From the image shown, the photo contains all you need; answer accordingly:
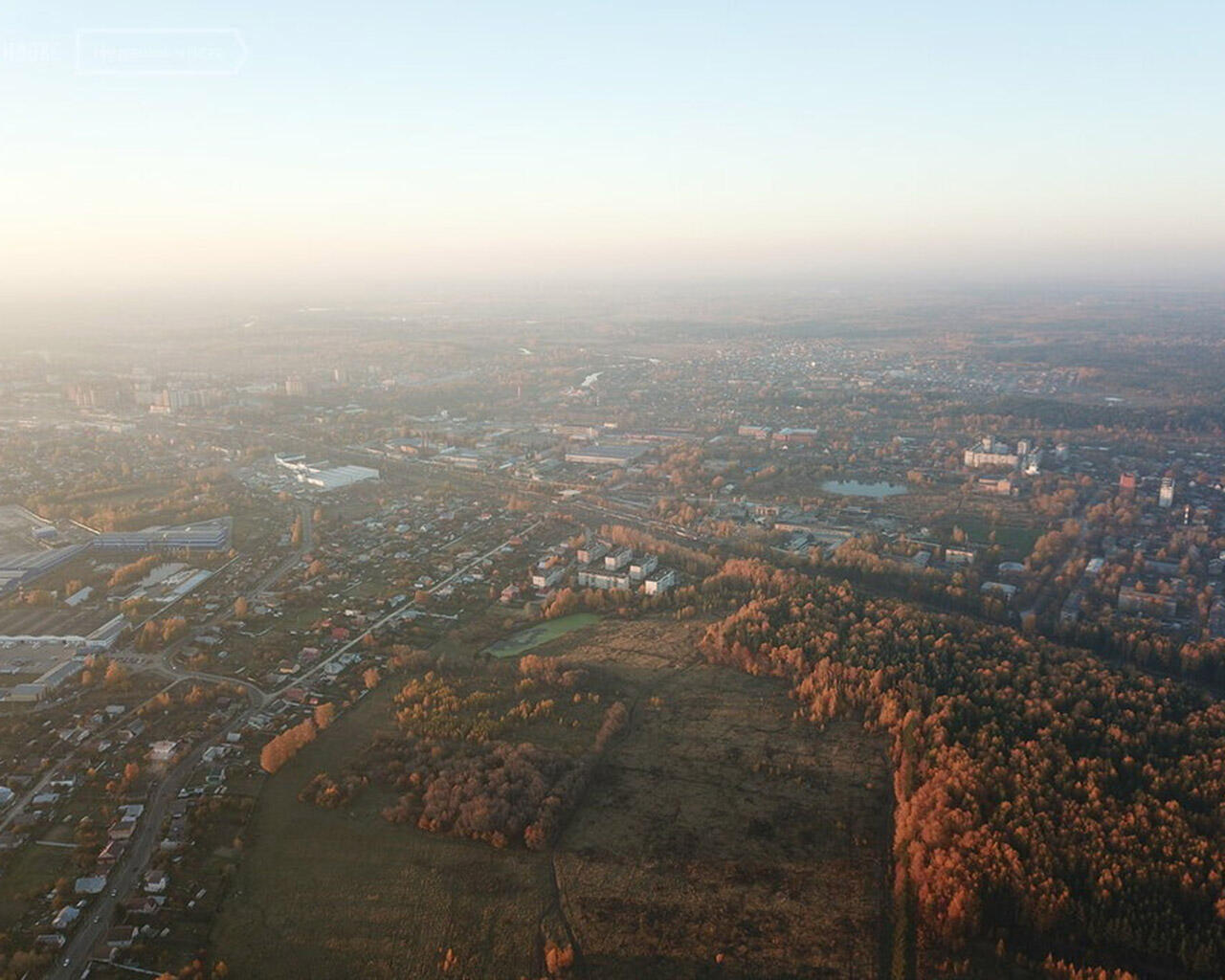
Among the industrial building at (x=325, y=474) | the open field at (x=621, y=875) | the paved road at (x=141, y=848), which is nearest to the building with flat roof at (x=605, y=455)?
the industrial building at (x=325, y=474)

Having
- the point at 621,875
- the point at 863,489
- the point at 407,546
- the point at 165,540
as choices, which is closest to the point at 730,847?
the point at 621,875

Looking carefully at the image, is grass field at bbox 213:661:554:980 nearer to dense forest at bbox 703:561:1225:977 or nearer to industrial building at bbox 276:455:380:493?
dense forest at bbox 703:561:1225:977

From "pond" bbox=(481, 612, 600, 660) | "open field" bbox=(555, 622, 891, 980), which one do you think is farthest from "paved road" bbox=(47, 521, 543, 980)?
"open field" bbox=(555, 622, 891, 980)

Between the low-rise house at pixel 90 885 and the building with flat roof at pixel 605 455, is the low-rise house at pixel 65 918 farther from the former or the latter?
the building with flat roof at pixel 605 455

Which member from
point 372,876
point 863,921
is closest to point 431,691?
point 372,876

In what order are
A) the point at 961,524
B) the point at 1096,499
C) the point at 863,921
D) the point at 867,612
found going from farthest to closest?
the point at 1096,499 < the point at 961,524 < the point at 867,612 < the point at 863,921

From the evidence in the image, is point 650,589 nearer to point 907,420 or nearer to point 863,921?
point 863,921
